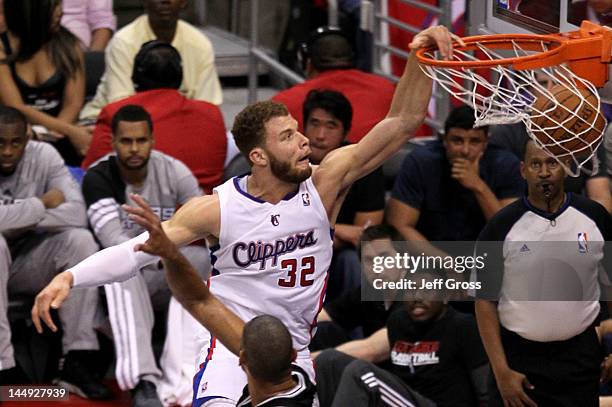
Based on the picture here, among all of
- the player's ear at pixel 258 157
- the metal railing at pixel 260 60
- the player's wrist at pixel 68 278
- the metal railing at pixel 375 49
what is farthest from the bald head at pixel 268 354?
the metal railing at pixel 260 60

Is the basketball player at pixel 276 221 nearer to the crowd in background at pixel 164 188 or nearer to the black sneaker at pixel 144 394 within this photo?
the crowd in background at pixel 164 188

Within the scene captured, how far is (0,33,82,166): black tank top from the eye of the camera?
7.75 metres

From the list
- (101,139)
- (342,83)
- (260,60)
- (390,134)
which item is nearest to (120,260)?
(390,134)

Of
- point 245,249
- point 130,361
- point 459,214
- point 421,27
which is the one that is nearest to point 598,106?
point 245,249

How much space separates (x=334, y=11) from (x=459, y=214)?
2.39 metres

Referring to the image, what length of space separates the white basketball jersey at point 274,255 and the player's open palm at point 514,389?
1.02 metres

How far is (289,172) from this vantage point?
5.25 meters

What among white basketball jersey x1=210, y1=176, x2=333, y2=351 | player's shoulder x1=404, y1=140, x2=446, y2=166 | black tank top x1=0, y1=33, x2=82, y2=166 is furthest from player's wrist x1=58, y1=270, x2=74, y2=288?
black tank top x1=0, y1=33, x2=82, y2=166

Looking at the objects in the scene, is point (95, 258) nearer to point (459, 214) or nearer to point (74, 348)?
point (74, 348)

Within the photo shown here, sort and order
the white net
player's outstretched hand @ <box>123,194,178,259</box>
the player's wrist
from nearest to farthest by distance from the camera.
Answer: player's outstretched hand @ <box>123,194,178,259</box>
the player's wrist
the white net

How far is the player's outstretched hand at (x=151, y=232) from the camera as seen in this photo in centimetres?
447

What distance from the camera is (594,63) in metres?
5.08

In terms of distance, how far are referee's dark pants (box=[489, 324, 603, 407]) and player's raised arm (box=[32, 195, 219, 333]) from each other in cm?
163

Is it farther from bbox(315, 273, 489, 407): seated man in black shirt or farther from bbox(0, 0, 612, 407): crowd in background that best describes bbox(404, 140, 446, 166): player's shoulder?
bbox(315, 273, 489, 407): seated man in black shirt
